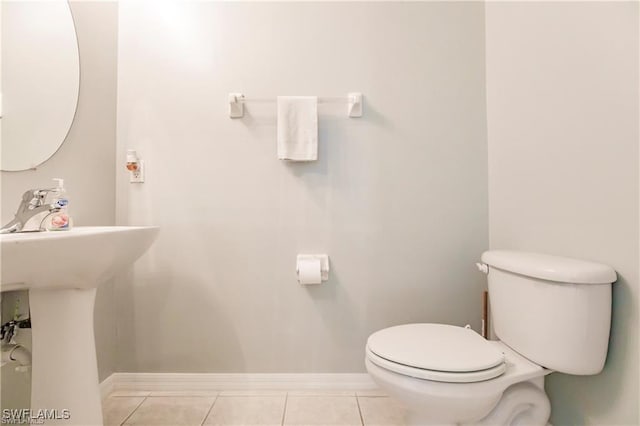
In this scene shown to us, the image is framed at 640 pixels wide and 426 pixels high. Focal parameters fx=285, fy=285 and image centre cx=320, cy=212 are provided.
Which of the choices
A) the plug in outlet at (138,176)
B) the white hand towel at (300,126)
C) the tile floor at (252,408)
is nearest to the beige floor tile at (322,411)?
the tile floor at (252,408)

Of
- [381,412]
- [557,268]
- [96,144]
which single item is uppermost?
[96,144]

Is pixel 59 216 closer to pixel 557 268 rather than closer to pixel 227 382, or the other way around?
pixel 227 382

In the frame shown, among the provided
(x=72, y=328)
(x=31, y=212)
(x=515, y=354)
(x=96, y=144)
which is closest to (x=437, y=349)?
(x=515, y=354)

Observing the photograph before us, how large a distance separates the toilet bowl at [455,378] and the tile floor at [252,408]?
278mm

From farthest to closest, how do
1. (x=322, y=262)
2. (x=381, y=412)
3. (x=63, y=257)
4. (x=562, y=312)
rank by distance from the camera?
(x=322, y=262), (x=381, y=412), (x=562, y=312), (x=63, y=257)

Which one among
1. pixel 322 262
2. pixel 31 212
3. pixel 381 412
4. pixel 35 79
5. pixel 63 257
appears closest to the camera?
pixel 63 257

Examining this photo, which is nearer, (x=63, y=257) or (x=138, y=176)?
(x=63, y=257)

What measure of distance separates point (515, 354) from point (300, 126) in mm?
1203

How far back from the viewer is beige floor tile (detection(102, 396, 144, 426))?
45.8 inches

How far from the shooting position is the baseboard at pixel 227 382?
135cm

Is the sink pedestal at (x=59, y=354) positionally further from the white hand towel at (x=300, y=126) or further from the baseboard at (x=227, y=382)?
the white hand towel at (x=300, y=126)

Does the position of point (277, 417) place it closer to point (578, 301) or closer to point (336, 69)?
point (578, 301)

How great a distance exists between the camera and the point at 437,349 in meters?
0.89

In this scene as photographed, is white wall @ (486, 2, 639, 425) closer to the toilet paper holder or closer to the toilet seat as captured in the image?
the toilet seat
